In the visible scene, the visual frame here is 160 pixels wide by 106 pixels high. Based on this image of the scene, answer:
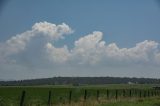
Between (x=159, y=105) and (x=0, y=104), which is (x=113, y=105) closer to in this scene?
(x=159, y=105)

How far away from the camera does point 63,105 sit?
25.6 meters

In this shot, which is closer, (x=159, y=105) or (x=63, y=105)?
(x=63, y=105)

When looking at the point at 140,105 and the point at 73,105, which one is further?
the point at 140,105

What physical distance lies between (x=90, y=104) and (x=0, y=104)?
8387mm

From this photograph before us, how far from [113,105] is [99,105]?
3.82ft

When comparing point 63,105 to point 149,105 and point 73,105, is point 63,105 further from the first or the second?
point 149,105

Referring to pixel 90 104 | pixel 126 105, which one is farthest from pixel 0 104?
pixel 126 105

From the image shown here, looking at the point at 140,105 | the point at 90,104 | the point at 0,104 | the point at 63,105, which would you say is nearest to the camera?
the point at 0,104

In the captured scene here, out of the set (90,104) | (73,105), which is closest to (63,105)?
(73,105)

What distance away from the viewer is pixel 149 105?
30.0 meters

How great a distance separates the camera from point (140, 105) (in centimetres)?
2955

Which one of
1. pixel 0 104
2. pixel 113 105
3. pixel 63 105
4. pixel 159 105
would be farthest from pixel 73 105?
pixel 159 105

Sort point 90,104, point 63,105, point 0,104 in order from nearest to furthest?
point 0,104 < point 63,105 < point 90,104

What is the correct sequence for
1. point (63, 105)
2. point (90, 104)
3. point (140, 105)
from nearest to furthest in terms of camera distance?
point (63, 105), point (90, 104), point (140, 105)
